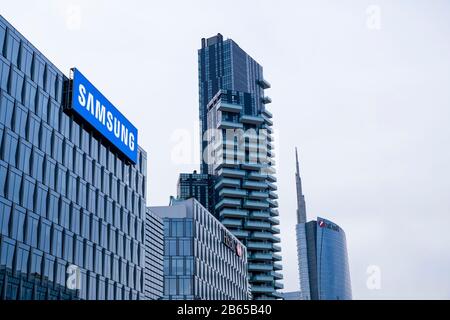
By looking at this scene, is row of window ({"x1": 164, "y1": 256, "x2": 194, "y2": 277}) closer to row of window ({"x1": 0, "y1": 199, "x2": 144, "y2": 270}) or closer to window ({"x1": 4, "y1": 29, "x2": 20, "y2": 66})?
row of window ({"x1": 0, "y1": 199, "x2": 144, "y2": 270})

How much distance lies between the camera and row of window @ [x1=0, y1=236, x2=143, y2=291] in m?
56.8

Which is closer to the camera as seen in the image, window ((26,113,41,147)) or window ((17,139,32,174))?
window ((17,139,32,174))

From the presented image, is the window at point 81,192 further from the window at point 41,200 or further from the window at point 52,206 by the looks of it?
the window at point 41,200

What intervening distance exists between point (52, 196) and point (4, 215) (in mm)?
8443

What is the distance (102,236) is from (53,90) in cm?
1735

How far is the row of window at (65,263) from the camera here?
5678 cm

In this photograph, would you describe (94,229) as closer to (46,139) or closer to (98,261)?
(98,261)

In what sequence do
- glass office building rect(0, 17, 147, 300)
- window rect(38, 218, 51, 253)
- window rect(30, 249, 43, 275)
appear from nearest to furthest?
glass office building rect(0, 17, 147, 300) → window rect(30, 249, 43, 275) → window rect(38, 218, 51, 253)

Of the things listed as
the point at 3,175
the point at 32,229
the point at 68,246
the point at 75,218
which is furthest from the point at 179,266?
the point at 3,175

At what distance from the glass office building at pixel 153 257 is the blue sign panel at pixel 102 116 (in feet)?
50.9

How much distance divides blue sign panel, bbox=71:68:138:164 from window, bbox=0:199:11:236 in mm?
15747

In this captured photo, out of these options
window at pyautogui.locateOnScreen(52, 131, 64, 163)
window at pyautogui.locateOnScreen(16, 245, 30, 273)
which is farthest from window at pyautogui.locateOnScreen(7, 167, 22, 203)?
window at pyautogui.locateOnScreen(52, 131, 64, 163)

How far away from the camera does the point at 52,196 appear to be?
2527 inches
